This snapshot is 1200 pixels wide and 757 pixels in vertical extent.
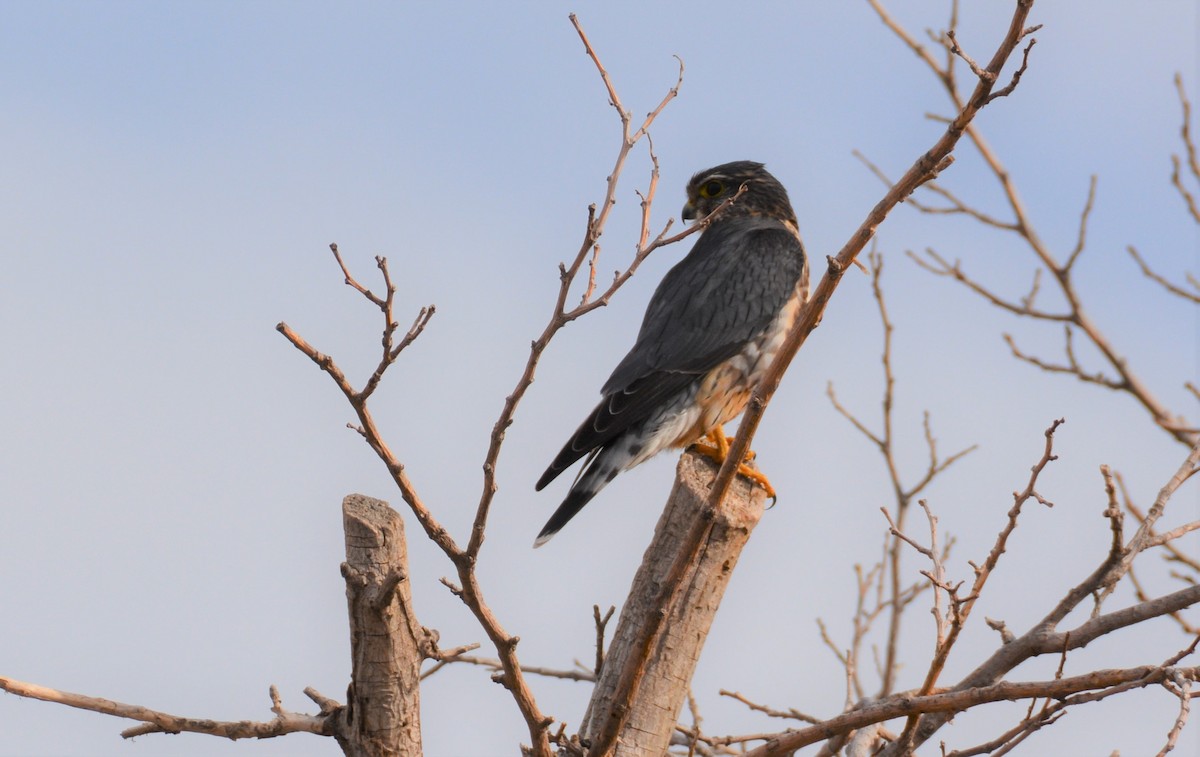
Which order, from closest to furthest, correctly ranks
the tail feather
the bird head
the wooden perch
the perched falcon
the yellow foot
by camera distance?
1. the wooden perch
2. the yellow foot
3. the tail feather
4. the perched falcon
5. the bird head

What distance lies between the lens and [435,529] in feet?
9.33

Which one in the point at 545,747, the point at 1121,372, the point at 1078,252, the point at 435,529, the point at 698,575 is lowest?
the point at 545,747

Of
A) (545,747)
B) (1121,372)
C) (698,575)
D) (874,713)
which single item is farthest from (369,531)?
(1121,372)

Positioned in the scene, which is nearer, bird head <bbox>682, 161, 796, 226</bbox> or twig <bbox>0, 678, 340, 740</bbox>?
twig <bbox>0, 678, 340, 740</bbox>

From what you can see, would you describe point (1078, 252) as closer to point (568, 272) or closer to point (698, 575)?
point (698, 575)

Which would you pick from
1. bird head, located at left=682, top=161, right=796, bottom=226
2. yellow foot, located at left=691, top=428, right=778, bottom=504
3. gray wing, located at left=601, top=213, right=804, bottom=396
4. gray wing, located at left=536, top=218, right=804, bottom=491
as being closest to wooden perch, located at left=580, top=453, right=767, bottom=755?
yellow foot, located at left=691, top=428, right=778, bottom=504

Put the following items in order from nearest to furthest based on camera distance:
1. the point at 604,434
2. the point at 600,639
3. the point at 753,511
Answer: the point at 600,639 < the point at 753,511 < the point at 604,434

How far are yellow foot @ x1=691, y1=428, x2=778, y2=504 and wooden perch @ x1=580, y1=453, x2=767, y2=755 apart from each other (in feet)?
1.20

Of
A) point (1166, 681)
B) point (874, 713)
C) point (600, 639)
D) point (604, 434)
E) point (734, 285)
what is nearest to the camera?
point (1166, 681)

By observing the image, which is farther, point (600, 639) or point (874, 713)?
point (600, 639)

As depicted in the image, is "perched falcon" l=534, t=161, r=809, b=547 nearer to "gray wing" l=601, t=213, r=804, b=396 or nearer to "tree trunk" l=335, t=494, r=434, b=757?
"gray wing" l=601, t=213, r=804, b=396

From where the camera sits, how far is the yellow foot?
4.22m

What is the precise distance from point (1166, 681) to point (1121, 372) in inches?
96.9

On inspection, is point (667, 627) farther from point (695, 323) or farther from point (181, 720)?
point (695, 323)
